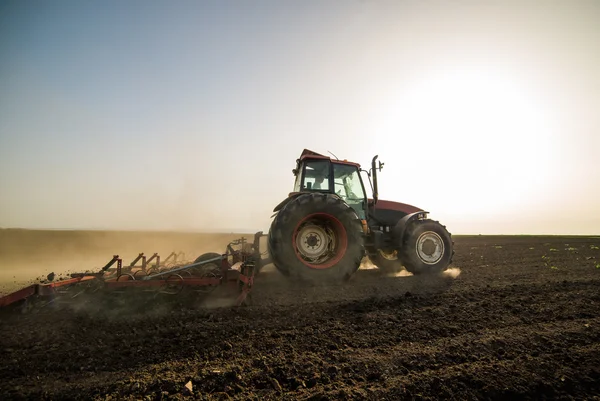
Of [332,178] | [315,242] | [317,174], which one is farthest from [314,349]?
[317,174]

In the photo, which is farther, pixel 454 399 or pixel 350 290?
pixel 350 290

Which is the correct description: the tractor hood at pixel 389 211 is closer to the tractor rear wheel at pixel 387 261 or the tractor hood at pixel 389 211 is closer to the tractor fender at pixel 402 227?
the tractor fender at pixel 402 227

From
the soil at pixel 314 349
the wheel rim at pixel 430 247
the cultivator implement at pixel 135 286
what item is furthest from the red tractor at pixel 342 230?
the cultivator implement at pixel 135 286

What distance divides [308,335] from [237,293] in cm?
167

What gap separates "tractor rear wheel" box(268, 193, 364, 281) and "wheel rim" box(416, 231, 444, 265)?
1.78m

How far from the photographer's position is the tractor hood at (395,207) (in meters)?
6.83

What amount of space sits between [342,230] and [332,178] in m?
1.43

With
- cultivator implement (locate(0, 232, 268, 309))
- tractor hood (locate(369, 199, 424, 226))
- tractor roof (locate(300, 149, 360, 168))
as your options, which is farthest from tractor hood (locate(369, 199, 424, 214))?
cultivator implement (locate(0, 232, 268, 309))

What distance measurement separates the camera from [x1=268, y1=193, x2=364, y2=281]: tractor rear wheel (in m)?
4.80

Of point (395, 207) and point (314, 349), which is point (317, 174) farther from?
point (314, 349)

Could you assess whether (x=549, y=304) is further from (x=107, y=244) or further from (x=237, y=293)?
(x=107, y=244)

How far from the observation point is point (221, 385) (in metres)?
2.06

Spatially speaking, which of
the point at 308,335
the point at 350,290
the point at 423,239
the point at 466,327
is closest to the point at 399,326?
the point at 466,327

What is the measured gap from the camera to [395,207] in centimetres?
690
